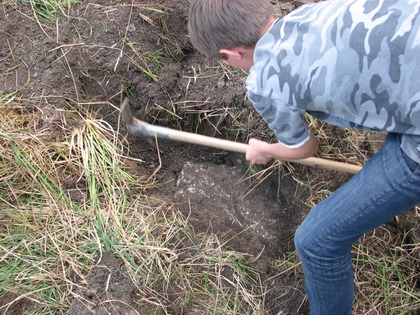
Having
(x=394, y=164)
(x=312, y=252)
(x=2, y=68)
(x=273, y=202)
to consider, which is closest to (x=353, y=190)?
(x=394, y=164)

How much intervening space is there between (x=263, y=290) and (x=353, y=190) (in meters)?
0.78

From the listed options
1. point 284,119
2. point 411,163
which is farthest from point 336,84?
point 411,163

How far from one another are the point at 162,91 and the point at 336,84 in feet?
4.59

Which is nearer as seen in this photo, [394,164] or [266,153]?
[394,164]

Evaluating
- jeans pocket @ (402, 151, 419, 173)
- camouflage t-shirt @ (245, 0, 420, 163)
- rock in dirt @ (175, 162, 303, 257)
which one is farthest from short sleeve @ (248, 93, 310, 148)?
rock in dirt @ (175, 162, 303, 257)

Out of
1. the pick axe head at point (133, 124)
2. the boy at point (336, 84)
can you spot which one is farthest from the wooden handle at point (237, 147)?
the boy at point (336, 84)

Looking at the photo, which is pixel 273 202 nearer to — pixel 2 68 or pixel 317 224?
pixel 317 224

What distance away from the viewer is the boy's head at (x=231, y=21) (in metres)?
1.57

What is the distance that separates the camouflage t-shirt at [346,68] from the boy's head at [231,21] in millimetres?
78

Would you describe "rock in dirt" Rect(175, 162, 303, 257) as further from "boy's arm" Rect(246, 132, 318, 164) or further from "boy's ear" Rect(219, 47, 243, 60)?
"boy's ear" Rect(219, 47, 243, 60)

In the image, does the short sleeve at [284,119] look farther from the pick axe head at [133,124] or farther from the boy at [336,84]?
the pick axe head at [133,124]

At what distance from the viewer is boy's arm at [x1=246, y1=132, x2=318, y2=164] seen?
165cm

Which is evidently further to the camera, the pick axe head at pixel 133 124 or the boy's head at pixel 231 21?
the pick axe head at pixel 133 124

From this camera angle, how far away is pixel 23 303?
211 centimetres
